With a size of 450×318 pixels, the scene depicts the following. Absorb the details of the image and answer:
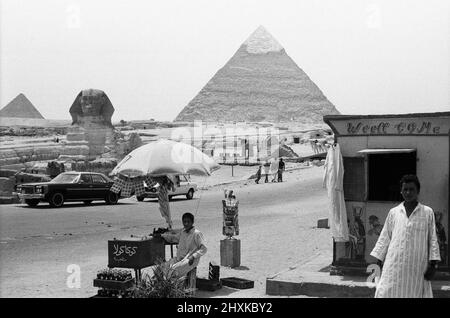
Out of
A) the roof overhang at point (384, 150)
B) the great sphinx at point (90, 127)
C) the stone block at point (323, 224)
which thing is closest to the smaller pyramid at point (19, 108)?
the great sphinx at point (90, 127)

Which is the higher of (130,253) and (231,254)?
(130,253)

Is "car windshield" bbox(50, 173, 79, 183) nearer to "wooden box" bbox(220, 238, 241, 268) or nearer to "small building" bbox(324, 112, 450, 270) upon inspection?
"wooden box" bbox(220, 238, 241, 268)

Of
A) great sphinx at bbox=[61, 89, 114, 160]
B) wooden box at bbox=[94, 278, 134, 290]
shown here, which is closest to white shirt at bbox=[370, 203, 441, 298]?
wooden box at bbox=[94, 278, 134, 290]

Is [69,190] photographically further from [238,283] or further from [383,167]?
[383,167]

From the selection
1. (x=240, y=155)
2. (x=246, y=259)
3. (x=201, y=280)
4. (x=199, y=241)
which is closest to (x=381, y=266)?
(x=199, y=241)

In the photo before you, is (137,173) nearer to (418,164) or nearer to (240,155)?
(418,164)

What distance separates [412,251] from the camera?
18.6 ft

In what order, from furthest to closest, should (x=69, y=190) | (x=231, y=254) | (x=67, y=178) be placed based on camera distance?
(x=67, y=178), (x=69, y=190), (x=231, y=254)

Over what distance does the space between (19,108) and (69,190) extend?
104551 millimetres

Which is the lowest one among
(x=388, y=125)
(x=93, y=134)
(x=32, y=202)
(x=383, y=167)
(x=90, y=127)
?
(x=32, y=202)

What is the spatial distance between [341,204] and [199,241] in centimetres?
208

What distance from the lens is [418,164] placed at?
8844mm

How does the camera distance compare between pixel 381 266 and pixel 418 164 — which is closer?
pixel 381 266

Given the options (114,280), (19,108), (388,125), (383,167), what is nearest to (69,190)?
(383,167)
